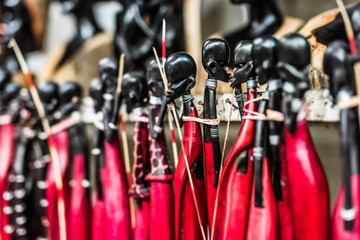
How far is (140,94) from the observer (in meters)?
0.78

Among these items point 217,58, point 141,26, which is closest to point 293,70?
point 217,58

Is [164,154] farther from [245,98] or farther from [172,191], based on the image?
[245,98]

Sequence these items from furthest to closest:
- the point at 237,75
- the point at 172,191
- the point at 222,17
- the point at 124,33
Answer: the point at 124,33 → the point at 222,17 → the point at 172,191 → the point at 237,75

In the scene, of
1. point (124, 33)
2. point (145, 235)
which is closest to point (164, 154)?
point (145, 235)

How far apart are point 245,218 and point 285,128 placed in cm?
17

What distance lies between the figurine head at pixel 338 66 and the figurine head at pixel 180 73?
0.24 metres

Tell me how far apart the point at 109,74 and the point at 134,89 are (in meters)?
0.09

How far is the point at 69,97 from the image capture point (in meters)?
0.93

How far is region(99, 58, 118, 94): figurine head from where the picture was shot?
0.82 meters

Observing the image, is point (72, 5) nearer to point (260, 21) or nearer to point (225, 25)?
point (225, 25)

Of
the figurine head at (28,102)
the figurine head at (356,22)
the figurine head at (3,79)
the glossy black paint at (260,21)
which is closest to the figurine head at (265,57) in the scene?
the figurine head at (356,22)

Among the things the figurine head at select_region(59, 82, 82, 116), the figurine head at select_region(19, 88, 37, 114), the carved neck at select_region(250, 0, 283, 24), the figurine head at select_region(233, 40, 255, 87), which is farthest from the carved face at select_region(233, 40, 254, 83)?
the figurine head at select_region(19, 88, 37, 114)

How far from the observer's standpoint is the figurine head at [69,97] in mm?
926

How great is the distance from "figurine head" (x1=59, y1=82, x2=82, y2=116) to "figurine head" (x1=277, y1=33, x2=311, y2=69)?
59cm
